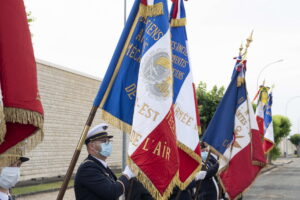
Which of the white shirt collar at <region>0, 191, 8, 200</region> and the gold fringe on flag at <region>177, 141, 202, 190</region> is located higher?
the white shirt collar at <region>0, 191, 8, 200</region>

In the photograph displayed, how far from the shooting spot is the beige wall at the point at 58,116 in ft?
54.7

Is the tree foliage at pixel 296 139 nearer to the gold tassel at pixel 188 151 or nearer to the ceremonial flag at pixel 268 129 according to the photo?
the ceremonial flag at pixel 268 129

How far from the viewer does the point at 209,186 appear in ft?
23.0

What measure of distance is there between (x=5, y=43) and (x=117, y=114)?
5.99 feet

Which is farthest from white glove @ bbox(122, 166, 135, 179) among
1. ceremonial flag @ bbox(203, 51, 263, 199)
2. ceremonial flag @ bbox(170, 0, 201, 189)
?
ceremonial flag @ bbox(203, 51, 263, 199)

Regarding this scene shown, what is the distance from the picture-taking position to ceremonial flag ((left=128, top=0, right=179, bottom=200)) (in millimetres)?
3961

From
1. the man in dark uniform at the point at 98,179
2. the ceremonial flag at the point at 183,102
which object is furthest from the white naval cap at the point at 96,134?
the ceremonial flag at the point at 183,102

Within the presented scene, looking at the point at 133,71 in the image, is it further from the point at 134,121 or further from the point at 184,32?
the point at 184,32

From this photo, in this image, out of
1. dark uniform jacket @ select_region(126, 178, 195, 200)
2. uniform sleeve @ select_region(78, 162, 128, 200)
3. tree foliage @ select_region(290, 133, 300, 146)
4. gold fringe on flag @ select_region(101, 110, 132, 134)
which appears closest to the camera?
uniform sleeve @ select_region(78, 162, 128, 200)

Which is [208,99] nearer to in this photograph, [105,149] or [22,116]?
[105,149]

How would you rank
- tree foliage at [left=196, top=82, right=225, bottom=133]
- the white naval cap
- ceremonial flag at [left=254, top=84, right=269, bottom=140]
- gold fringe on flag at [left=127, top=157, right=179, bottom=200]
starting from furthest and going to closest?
1. tree foliage at [left=196, top=82, right=225, bottom=133]
2. ceremonial flag at [left=254, top=84, right=269, bottom=140]
3. the white naval cap
4. gold fringe on flag at [left=127, top=157, right=179, bottom=200]

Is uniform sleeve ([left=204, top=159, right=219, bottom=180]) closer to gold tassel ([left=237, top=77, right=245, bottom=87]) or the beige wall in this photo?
gold tassel ([left=237, top=77, right=245, bottom=87])

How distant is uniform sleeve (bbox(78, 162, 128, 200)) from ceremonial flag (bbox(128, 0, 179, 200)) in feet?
0.73

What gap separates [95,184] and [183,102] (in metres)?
1.87
